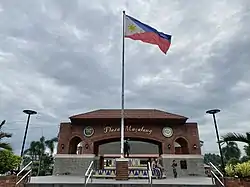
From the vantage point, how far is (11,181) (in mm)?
9148

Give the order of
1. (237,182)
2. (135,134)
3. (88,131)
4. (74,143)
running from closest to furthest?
(237,182)
(135,134)
(88,131)
(74,143)

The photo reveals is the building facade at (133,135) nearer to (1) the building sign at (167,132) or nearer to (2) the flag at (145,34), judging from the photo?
(1) the building sign at (167,132)

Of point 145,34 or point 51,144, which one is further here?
point 51,144

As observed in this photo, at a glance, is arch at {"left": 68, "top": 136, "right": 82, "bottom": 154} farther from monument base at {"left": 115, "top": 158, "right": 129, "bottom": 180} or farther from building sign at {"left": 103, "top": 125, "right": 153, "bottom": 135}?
monument base at {"left": 115, "top": 158, "right": 129, "bottom": 180}

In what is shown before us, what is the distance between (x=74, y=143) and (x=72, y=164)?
8.98ft

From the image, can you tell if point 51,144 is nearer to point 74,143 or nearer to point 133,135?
point 74,143

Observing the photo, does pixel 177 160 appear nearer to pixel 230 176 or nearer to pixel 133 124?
pixel 133 124

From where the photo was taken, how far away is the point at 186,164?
20.8 metres

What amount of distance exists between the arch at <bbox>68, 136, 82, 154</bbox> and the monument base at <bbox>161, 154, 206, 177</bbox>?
26.4ft

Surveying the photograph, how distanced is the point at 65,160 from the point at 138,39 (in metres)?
13.0

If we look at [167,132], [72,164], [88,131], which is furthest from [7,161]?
[167,132]

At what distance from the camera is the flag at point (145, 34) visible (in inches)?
533

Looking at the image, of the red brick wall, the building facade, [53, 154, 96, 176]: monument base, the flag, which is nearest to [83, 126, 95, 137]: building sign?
the building facade

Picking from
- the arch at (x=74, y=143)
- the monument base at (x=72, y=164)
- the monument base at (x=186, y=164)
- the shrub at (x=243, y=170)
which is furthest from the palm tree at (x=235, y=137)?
the arch at (x=74, y=143)
